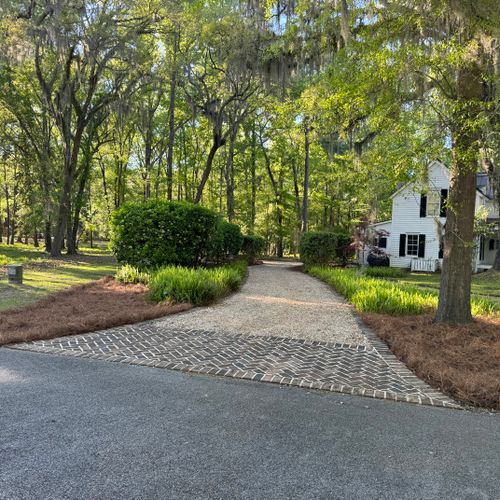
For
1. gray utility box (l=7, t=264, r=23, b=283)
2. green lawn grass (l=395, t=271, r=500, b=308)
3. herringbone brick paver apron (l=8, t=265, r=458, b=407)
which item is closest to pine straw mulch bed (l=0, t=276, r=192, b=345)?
herringbone brick paver apron (l=8, t=265, r=458, b=407)

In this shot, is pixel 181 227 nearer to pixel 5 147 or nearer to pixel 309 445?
pixel 309 445

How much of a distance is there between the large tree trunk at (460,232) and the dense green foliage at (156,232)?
6.67m

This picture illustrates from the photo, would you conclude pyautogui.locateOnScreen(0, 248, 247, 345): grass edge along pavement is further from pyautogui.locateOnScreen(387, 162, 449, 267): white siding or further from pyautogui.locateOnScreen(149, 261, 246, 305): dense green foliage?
pyautogui.locateOnScreen(387, 162, 449, 267): white siding

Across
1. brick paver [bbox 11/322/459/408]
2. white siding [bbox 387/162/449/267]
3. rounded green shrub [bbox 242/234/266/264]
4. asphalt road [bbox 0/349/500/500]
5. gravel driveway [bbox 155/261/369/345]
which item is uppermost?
white siding [bbox 387/162/449/267]

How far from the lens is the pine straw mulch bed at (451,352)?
3.79 metres

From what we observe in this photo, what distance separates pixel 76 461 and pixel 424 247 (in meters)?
22.1

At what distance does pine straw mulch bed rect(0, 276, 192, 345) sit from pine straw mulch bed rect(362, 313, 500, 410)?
12.6 feet

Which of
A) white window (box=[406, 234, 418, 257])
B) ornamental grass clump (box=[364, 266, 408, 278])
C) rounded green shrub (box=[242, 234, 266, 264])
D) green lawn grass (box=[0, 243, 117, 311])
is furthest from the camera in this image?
white window (box=[406, 234, 418, 257])

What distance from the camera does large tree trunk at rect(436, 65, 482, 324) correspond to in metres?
5.82

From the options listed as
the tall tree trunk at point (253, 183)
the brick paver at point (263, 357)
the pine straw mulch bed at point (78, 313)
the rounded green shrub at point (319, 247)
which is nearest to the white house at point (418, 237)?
the rounded green shrub at point (319, 247)

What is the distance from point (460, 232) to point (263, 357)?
12.5ft

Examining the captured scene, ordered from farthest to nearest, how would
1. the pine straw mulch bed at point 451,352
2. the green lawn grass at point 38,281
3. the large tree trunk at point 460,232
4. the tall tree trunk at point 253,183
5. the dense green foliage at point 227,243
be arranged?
the tall tree trunk at point 253,183, the dense green foliage at point 227,243, the green lawn grass at point 38,281, the large tree trunk at point 460,232, the pine straw mulch bed at point 451,352

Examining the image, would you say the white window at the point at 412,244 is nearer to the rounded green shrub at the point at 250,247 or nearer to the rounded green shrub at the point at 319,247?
the rounded green shrub at the point at 319,247

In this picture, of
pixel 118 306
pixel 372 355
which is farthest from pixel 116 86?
pixel 372 355
